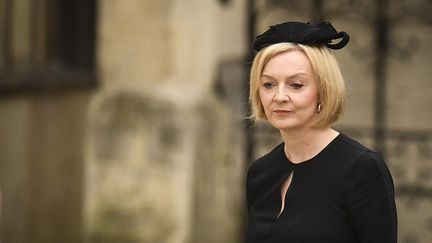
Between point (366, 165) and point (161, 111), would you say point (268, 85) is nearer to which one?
point (366, 165)

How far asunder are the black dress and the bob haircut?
0.07 m

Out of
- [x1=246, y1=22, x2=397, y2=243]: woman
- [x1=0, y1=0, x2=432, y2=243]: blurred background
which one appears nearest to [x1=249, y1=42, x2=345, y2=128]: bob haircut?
[x1=246, y1=22, x2=397, y2=243]: woman

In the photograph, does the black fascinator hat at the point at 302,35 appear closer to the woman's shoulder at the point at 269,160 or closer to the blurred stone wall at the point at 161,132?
the woman's shoulder at the point at 269,160

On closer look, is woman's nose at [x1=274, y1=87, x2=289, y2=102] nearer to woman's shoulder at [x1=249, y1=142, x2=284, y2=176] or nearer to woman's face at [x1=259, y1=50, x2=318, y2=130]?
woman's face at [x1=259, y1=50, x2=318, y2=130]

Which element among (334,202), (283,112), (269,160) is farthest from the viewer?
(269,160)

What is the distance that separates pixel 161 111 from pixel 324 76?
360 cm

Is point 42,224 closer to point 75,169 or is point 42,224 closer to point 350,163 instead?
point 75,169

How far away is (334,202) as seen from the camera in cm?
221

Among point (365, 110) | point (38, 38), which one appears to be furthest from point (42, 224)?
point (365, 110)

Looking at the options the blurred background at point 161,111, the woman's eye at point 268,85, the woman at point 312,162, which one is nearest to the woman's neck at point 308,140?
the woman at point 312,162

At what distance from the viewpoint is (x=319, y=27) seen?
233 centimetres

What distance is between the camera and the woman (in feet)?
7.19

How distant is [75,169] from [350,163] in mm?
4059

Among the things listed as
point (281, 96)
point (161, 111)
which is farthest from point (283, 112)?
point (161, 111)
